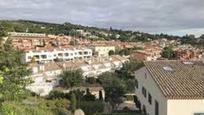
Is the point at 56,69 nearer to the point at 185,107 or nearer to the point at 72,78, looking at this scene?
the point at 72,78

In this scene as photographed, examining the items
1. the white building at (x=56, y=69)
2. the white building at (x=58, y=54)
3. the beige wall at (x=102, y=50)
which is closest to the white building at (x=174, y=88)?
the white building at (x=56, y=69)

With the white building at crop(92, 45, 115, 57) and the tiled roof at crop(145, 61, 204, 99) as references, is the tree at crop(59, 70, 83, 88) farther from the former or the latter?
the white building at crop(92, 45, 115, 57)

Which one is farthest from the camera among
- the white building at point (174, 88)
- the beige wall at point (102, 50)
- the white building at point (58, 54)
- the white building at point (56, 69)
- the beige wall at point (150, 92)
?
the beige wall at point (102, 50)

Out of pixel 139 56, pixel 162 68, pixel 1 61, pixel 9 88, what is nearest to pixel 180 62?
pixel 162 68

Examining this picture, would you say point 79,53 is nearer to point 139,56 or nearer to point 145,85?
point 139,56

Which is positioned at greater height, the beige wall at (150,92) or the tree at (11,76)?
the tree at (11,76)

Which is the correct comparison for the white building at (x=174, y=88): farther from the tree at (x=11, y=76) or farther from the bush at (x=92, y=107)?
the tree at (x=11, y=76)
